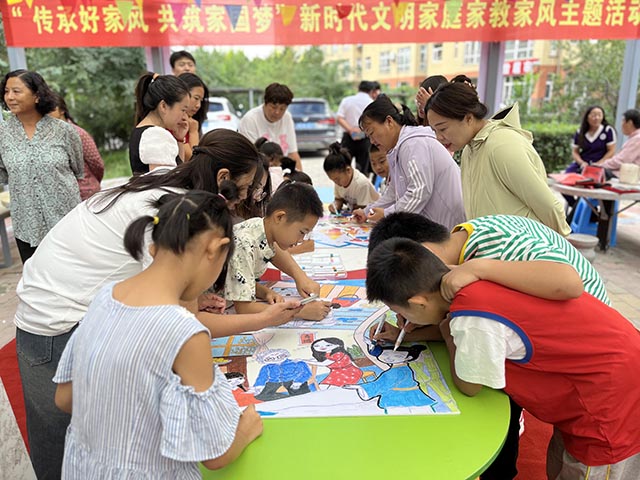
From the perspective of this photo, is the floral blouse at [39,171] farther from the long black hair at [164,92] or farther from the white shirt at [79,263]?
the white shirt at [79,263]

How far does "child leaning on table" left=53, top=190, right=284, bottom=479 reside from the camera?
30.1 inches

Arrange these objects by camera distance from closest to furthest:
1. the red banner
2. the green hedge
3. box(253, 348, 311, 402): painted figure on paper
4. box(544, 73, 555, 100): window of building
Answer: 1. box(253, 348, 311, 402): painted figure on paper
2. the red banner
3. the green hedge
4. box(544, 73, 555, 100): window of building

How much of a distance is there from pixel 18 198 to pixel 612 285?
4031 millimetres

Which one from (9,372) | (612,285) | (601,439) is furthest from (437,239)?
(612,285)

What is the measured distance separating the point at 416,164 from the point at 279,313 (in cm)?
111

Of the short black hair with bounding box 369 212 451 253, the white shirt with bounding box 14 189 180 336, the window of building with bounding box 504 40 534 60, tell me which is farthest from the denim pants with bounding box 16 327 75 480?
the window of building with bounding box 504 40 534 60

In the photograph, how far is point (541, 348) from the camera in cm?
106

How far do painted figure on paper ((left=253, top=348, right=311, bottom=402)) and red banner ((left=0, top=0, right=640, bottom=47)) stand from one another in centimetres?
391

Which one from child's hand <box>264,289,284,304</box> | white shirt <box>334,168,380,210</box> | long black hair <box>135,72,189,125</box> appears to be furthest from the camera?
white shirt <box>334,168,380,210</box>

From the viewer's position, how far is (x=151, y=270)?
84 centimetres

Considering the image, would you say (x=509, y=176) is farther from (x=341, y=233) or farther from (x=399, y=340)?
(x=341, y=233)

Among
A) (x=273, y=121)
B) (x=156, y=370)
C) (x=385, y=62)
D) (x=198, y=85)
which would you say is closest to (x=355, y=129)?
(x=273, y=121)

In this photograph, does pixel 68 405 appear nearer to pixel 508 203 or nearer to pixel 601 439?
A: pixel 601 439

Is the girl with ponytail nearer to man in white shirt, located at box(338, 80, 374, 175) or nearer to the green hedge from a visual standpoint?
A: man in white shirt, located at box(338, 80, 374, 175)
